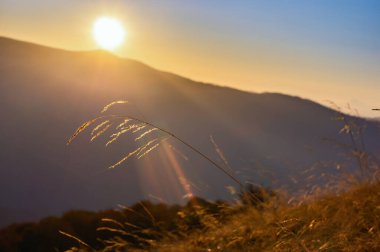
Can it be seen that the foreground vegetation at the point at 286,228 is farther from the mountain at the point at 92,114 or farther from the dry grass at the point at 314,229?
the mountain at the point at 92,114

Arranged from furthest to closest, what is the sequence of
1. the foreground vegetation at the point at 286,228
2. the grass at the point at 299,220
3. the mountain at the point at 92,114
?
the mountain at the point at 92,114 < the foreground vegetation at the point at 286,228 < the grass at the point at 299,220

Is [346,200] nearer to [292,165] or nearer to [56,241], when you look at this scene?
[292,165]

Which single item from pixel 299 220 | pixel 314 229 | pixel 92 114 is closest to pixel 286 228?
pixel 299 220

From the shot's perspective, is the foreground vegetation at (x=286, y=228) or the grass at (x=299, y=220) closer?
the grass at (x=299, y=220)

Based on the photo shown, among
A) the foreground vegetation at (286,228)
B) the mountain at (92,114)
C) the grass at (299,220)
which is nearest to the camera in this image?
the grass at (299,220)

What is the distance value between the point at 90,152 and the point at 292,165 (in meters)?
89.0

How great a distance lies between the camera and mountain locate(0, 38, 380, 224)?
7431 cm

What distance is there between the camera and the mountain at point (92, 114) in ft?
244

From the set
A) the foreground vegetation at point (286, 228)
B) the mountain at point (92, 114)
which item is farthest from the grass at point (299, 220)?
the mountain at point (92, 114)

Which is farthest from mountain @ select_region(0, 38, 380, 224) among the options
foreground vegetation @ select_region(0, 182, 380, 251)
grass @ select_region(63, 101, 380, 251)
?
grass @ select_region(63, 101, 380, 251)

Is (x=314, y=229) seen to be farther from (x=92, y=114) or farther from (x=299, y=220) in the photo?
(x=92, y=114)

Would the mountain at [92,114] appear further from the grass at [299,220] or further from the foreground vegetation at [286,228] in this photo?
the grass at [299,220]

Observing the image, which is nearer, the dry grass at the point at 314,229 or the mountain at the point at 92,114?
the dry grass at the point at 314,229

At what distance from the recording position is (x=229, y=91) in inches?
3839
